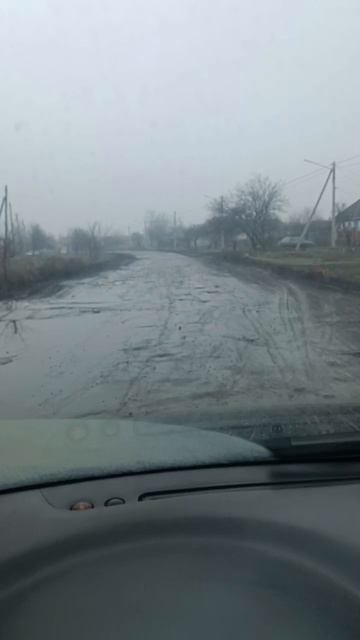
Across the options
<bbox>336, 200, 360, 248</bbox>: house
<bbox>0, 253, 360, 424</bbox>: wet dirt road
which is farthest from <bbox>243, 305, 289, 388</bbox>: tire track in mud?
<bbox>336, 200, 360, 248</bbox>: house

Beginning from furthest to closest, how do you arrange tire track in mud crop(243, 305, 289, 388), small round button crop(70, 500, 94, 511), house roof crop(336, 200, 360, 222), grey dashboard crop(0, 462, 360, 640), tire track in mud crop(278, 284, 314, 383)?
1. house roof crop(336, 200, 360, 222)
2. tire track in mud crop(278, 284, 314, 383)
3. tire track in mud crop(243, 305, 289, 388)
4. small round button crop(70, 500, 94, 511)
5. grey dashboard crop(0, 462, 360, 640)

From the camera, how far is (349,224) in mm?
80812

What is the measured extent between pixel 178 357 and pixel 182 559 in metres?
8.34

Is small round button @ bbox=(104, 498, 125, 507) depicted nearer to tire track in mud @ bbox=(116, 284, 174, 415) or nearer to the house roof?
tire track in mud @ bbox=(116, 284, 174, 415)

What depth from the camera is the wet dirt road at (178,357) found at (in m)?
7.77

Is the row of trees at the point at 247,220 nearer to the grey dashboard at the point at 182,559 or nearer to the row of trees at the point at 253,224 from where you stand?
the row of trees at the point at 253,224

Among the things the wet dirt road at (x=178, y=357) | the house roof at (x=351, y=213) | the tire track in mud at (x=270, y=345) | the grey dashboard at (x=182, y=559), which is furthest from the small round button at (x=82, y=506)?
the house roof at (x=351, y=213)

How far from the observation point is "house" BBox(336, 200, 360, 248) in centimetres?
6644

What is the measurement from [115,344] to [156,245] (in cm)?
14449

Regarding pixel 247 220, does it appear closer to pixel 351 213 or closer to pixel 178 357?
pixel 351 213

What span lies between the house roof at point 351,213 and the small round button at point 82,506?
78758 mm

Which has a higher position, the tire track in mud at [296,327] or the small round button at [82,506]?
the small round button at [82,506]

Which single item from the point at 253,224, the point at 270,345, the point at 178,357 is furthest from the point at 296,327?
the point at 253,224

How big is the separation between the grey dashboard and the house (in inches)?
2545
